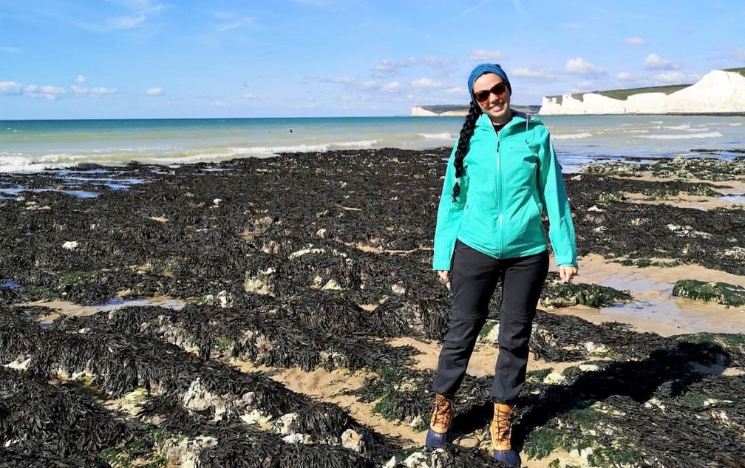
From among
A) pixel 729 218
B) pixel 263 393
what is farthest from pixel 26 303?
pixel 729 218

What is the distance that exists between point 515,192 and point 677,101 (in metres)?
141

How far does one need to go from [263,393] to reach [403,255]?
5.28 m

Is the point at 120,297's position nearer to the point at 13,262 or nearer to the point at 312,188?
the point at 13,262

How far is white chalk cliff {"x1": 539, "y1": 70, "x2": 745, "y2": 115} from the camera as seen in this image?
105m

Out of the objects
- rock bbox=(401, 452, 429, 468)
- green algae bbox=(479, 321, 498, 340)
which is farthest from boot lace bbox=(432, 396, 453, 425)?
green algae bbox=(479, 321, 498, 340)

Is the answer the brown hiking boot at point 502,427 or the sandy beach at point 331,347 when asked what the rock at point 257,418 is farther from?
the brown hiking boot at point 502,427

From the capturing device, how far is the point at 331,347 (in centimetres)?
473

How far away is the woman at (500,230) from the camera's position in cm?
286

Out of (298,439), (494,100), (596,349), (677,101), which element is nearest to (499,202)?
(494,100)

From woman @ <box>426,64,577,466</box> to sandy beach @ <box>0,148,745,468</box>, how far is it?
1.57 ft

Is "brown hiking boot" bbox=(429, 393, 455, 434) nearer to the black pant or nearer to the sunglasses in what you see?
the black pant

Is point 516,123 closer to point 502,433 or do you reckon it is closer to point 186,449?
point 502,433

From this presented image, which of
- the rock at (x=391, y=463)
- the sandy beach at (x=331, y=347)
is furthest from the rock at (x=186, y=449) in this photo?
the rock at (x=391, y=463)

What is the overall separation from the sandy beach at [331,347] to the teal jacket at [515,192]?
1.12 metres
